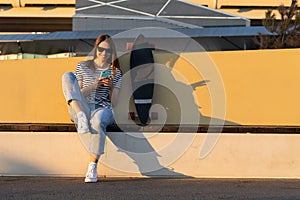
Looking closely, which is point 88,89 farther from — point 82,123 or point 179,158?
point 179,158

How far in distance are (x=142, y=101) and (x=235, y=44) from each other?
20.8ft

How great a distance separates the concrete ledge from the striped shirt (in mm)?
417

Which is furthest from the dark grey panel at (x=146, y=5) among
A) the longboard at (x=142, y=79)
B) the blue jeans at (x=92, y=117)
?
the blue jeans at (x=92, y=117)

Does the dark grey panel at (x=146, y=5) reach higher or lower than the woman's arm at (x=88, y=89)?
lower

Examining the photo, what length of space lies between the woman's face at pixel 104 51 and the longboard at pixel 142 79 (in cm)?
182

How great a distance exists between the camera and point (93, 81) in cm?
674

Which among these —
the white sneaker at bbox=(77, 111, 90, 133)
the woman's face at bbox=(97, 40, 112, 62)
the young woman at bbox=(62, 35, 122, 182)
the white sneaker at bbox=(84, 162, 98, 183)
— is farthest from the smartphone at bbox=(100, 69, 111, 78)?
the white sneaker at bbox=(84, 162, 98, 183)

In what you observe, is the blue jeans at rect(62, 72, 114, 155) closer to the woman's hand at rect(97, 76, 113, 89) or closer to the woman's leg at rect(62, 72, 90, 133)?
the woman's leg at rect(62, 72, 90, 133)

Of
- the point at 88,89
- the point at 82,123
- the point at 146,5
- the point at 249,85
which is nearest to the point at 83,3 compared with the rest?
the point at 146,5

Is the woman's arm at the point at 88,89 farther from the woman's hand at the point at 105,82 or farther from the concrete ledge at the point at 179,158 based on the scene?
the concrete ledge at the point at 179,158

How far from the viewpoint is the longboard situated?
28.2ft

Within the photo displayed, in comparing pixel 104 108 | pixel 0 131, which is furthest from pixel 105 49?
pixel 0 131

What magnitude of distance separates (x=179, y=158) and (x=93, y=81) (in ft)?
4.35

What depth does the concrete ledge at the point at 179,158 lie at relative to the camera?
22.2 feet
